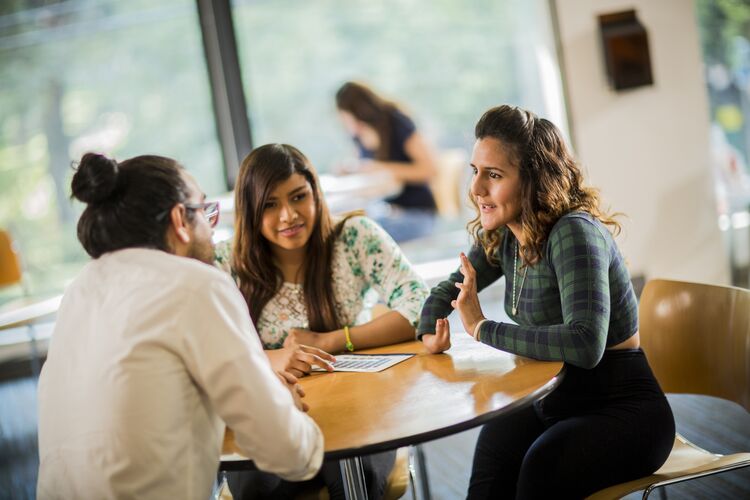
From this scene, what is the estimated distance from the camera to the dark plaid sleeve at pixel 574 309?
1.73m

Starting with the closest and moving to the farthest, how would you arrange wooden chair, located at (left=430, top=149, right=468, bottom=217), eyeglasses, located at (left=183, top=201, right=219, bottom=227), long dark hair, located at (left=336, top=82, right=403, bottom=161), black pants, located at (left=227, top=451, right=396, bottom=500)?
1. eyeglasses, located at (left=183, top=201, right=219, bottom=227)
2. black pants, located at (left=227, top=451, right=396, bottom=500)
3. long dark hair, located at (left=336, top=82, right=403, bottom=161)
4. wooden chair, located at (left=430, top=149, right=468, bottom=217)

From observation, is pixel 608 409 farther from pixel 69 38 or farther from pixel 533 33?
pixel 69 38

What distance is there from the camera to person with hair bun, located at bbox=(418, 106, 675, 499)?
1748 millimetres

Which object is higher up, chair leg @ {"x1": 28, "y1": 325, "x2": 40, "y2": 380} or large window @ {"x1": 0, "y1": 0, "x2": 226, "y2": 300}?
large window @ {"x1": 0, "y1": 0, "x2": 226, "y2": 300}

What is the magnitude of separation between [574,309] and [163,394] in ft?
3.08

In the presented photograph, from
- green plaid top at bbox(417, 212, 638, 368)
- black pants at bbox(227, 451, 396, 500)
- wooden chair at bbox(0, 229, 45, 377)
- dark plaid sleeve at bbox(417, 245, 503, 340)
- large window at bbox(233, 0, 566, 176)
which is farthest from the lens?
large window at bbox(233, 0, 566, 176)

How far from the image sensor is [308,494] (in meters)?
2.04

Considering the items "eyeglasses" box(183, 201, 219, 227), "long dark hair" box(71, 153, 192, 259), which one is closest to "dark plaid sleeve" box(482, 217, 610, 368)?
"eyeglasses" box(183, 201, 219, 227)

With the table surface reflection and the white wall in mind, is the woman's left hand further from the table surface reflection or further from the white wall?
the white wall

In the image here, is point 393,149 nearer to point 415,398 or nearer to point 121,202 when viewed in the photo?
point 415,398

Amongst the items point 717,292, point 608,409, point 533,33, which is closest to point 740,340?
point 717,292

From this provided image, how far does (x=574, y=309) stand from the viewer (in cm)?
175

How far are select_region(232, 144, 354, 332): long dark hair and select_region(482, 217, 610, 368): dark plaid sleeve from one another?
0.66 metres

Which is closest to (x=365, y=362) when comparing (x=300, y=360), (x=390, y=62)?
(x=300, y=360)
